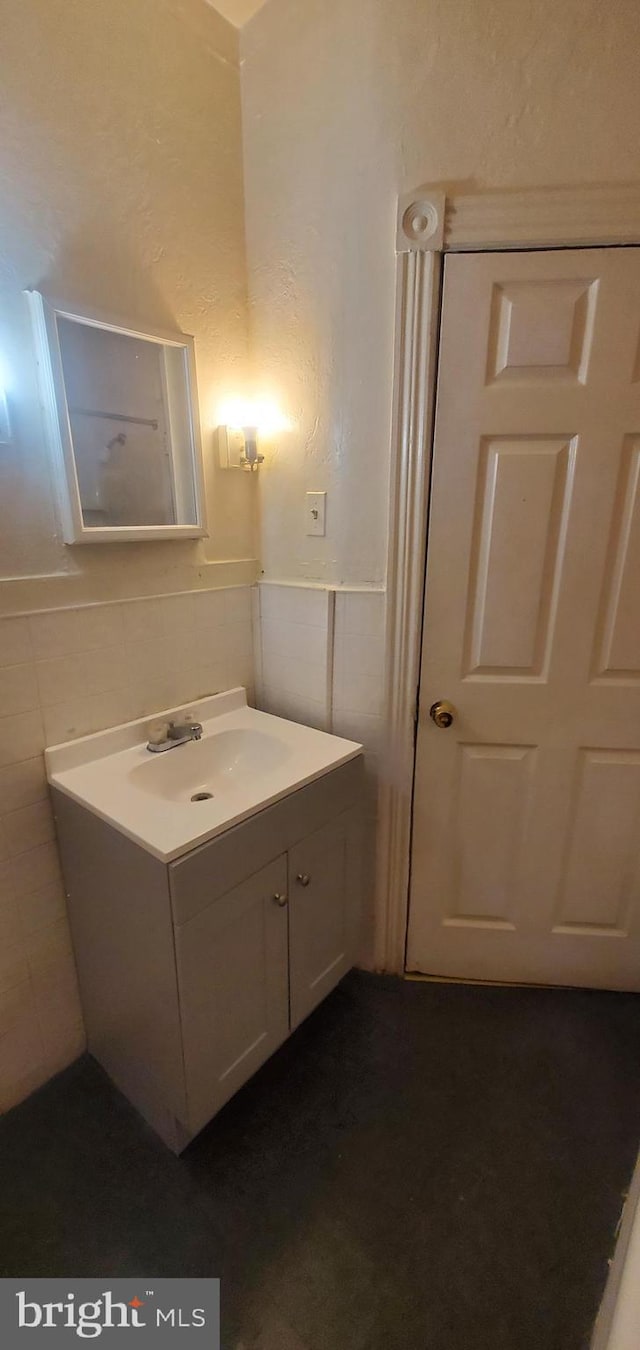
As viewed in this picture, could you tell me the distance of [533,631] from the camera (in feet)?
4.56

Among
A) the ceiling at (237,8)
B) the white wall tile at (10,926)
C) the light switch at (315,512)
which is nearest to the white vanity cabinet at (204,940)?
the white wall tile at (10,926)

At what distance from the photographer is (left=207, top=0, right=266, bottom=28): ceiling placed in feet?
4.25

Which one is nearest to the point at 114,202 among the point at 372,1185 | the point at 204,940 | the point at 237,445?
the point at 237,445

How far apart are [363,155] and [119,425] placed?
2.71 feet

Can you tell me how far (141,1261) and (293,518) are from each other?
168cm

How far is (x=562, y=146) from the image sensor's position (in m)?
1.12

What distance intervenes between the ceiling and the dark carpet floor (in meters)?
2.61

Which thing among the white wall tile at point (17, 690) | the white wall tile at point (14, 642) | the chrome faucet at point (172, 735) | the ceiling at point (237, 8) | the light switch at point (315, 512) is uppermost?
the ceiling at point (237, 8)

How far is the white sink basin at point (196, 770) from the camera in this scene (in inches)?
42.0

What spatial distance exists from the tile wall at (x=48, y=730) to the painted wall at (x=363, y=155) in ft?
1.55

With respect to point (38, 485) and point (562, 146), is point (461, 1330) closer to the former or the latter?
point (38, 485)

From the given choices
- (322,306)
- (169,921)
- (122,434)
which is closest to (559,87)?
(322,306)

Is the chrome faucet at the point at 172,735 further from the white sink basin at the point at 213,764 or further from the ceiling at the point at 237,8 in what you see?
the ceiling at the point at 237,8

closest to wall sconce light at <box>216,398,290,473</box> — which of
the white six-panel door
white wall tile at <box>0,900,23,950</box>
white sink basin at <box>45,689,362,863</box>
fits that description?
the white six-panel door
